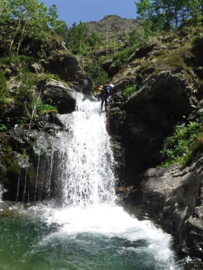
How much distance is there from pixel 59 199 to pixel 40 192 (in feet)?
3.40

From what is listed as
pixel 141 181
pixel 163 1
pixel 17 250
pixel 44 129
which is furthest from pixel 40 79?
pixel 163 1

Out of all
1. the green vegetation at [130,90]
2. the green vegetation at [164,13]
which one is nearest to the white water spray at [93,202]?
the green vegetation at [130,90]

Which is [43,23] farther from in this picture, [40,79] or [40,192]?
[40,192]

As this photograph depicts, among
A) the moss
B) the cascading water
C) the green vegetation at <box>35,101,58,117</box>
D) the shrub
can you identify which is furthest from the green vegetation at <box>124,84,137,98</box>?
the moss

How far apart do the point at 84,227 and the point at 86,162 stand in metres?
4.67

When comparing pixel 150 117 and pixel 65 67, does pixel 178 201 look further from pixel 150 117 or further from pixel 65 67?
pixel 65 67

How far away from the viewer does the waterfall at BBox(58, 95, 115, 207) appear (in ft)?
38.0

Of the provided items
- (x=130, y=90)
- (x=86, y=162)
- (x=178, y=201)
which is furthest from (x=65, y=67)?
(x=178, y=201)

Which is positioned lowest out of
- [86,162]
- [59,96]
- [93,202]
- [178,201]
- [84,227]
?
[84,227]

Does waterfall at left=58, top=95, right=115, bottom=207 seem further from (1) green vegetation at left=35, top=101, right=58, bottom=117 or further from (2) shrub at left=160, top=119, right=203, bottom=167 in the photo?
(2) shrub at left=160, top=119, right=203, bottom=167

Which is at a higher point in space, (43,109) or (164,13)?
(164,13)

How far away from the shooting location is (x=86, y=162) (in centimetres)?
1273

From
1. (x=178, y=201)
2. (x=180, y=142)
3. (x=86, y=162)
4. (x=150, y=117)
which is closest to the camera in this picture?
(x=178, y=201)

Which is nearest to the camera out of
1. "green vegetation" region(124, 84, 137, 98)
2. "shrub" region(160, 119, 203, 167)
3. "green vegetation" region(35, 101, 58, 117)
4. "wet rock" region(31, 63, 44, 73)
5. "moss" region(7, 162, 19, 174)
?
"shrub" region(160, 119, 203, 167)
